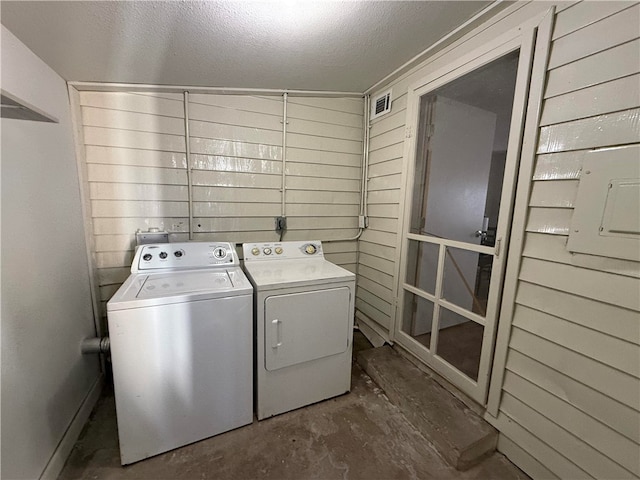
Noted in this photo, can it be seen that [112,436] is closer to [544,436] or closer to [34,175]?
[34,175]

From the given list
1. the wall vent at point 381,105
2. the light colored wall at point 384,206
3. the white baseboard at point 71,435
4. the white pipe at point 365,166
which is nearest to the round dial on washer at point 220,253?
the white pipe at point 365,166

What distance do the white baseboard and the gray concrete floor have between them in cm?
4

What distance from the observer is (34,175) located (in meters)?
1.31

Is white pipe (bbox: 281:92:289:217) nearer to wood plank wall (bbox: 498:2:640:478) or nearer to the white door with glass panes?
the white door with glass panes

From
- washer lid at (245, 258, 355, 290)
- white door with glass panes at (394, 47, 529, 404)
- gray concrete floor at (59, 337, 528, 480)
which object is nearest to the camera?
gray concrete floor at (59, 337, 528, 480)

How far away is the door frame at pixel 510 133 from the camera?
4.19 feet

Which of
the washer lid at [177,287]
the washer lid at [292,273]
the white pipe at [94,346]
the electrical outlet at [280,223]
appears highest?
the electrical outlet at [280,223]

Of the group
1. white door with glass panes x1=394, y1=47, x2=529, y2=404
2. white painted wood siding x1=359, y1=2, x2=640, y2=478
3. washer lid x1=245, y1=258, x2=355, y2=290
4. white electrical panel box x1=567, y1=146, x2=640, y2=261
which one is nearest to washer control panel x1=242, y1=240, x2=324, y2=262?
washer lid x1=245, y1=258, x2=355, y2=290

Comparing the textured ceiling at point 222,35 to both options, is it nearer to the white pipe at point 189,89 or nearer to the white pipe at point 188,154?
the white pipe at point 189,89

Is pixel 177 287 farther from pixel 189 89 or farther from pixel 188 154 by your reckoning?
pixel 189 89

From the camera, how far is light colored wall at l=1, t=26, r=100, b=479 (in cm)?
110

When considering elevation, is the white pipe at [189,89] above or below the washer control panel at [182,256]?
above

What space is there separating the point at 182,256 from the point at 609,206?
2.21m

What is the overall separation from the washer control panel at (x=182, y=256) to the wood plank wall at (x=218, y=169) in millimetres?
326
